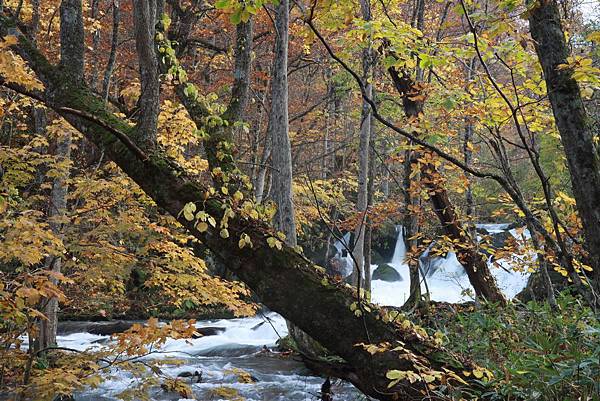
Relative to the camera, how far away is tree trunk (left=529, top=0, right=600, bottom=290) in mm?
2107

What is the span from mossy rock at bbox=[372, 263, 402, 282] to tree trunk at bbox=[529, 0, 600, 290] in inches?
596

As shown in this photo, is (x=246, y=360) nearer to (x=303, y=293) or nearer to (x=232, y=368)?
(x=232, y=368)

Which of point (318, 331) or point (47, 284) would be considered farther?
point (318, 331)

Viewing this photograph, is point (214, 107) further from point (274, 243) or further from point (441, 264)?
point (441, 264)

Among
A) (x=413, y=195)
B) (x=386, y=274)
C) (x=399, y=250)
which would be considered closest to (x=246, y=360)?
(x=413, y=195)

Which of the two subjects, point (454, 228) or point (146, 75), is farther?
point (454, 228)

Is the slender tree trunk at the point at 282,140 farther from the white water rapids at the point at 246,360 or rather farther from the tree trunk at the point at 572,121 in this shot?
the tree trunk at the point at 572,121

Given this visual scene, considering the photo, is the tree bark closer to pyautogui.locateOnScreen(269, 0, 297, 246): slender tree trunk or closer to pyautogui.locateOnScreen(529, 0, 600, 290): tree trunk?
pyautogui.locateOnScreen(269, 0, 297, 246): slender tree trunk

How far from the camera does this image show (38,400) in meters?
3.48

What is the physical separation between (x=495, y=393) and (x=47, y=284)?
9.79 feet

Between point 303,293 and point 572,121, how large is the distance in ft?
6.93

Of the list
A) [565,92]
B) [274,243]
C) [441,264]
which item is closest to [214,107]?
[274,243]

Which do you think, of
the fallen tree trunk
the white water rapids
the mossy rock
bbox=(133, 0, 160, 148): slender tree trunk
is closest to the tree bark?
the white water rapids

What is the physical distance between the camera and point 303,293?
3508 millimetres
